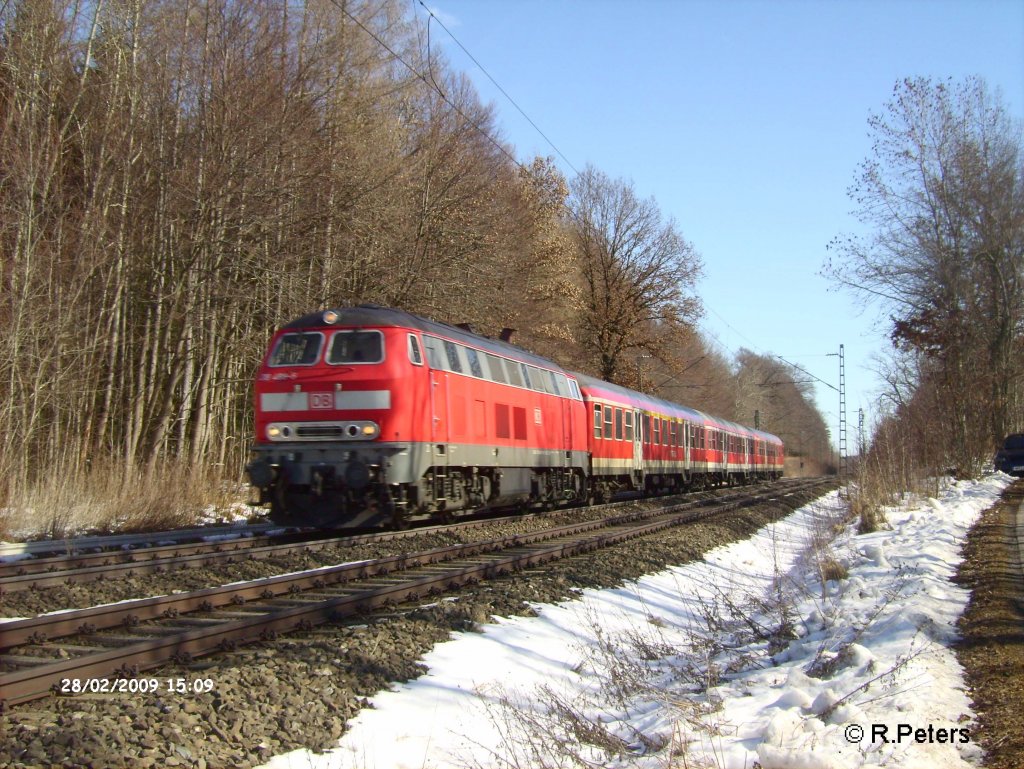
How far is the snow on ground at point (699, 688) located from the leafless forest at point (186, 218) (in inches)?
385

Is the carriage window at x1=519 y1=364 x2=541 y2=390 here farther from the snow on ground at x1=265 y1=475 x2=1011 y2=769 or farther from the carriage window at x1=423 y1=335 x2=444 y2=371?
the snow on ground at x1=265 y1=475 x2=1011 y2=769

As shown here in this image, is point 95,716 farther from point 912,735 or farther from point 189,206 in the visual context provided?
point 189,206

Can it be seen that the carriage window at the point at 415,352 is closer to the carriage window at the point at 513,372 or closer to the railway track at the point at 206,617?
the railway track at the point at 206,617

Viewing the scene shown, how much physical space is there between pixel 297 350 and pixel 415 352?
175cm

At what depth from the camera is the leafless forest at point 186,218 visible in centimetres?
1592

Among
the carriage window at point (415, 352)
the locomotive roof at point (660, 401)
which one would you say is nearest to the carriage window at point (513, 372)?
the carriage window at point (415, 352)

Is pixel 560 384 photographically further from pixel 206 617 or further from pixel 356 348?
pixel 206 617

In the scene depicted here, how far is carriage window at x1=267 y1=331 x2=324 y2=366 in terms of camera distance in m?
12.7

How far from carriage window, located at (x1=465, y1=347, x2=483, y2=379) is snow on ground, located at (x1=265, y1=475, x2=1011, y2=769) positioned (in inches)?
215

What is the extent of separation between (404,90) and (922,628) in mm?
21209

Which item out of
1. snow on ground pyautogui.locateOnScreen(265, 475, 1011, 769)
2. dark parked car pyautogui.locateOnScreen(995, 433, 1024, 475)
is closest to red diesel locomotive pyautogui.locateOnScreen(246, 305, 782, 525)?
snow on ground pyautogui.locateOnScreen(265, 475, 1011, 769)

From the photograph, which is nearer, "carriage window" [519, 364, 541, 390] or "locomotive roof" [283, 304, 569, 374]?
"locomotive roof" [283, 304, 569, 374]

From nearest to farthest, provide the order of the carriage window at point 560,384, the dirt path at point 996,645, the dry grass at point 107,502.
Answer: the dirt path at point 996,645, the dry grass at point 107,502, the carriage window at point 560,384

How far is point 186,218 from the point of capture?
732 inches
